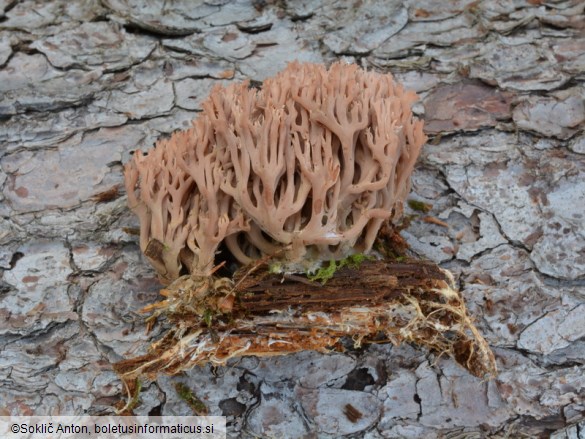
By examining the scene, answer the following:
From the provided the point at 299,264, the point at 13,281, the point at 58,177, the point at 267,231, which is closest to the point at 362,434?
the point at 299,264

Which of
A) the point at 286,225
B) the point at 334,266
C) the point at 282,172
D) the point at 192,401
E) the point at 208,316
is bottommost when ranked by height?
the point at 192,401

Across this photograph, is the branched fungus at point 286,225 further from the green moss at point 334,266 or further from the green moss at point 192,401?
the green moss at point 192,401

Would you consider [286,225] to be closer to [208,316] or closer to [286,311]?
[286,311]

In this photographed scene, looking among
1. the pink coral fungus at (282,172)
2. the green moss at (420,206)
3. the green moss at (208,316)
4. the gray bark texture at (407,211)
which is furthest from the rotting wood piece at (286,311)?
the green moss at (420,206)

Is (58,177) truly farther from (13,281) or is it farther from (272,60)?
(272,60)

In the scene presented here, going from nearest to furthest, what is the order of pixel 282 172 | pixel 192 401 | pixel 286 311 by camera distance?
1. pixel 282 172
2. pixel 286 311
3. pixel 192 401

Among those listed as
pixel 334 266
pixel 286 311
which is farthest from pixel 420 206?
pixel 286 311
